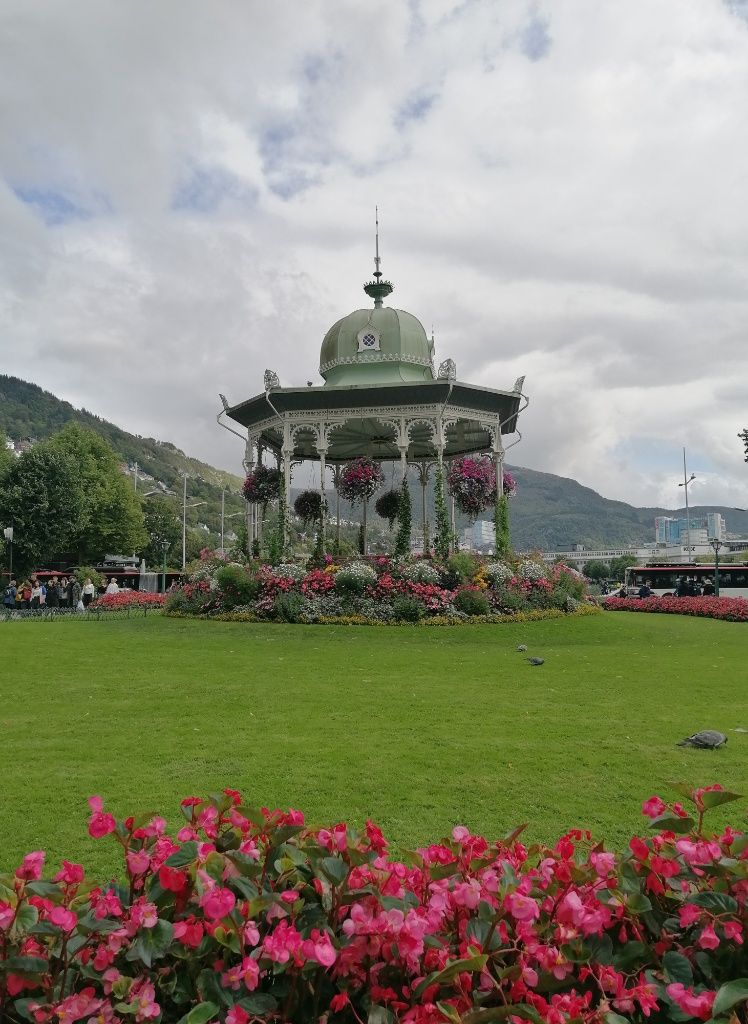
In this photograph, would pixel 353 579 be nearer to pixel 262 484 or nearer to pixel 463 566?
pixel 463 566

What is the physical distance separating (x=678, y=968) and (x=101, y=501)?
5547 centimetres

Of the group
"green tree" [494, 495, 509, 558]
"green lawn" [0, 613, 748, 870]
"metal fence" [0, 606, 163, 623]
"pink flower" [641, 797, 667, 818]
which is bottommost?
"green lawn" [0, 613, 748, 870]

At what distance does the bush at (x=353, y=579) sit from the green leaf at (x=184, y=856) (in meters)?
17.6

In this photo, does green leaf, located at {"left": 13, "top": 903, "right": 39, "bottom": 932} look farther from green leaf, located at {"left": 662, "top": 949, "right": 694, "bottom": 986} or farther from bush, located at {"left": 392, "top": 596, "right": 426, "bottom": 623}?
bush, located at {"left": 392, "top": 596, "right": 426, "bottom": 623}

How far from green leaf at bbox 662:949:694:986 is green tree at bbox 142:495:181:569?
3195 inches

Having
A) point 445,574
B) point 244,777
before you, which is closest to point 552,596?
point 445,574

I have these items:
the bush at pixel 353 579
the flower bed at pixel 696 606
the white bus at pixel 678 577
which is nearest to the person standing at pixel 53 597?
the bush at pixel 353 579

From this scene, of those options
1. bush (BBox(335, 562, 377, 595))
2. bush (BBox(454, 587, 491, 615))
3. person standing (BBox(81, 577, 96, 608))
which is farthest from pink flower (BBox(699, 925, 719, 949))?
person standing (BBox(81, 577, 96, 608))

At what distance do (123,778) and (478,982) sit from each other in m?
4.52

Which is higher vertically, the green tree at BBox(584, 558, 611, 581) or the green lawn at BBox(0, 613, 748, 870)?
the green tree at BBox(584, 558, 611, 581)

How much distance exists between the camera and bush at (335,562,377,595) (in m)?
19.9

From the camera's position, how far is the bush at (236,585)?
20766 mm

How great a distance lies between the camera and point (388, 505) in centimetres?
2777

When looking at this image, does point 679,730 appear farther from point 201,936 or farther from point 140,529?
point 140,529
